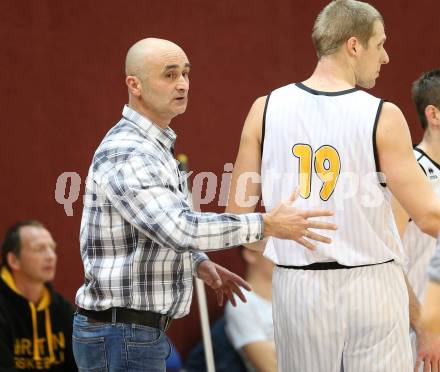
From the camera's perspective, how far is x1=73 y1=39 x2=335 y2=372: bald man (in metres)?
2.95

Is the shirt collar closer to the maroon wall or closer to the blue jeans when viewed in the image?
the blue jeans

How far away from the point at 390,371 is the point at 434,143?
3.96 ft

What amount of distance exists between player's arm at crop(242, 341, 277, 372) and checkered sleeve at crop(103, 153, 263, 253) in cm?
260

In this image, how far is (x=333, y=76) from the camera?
128 inches

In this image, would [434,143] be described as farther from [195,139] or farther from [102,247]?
[195,139]

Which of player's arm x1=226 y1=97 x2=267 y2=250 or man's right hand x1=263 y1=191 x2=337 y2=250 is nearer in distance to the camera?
man's right hand x1=263 y1=191 x2=337 y2=250

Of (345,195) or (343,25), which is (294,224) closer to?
(345,195)

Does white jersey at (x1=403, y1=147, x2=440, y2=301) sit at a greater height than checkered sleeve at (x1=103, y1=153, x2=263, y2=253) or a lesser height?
lesser

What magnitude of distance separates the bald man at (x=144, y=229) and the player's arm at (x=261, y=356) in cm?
231

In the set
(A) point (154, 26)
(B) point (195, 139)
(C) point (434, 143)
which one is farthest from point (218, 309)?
(C) point (434, 143)

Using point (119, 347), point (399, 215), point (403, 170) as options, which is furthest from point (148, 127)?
point (399, 215)

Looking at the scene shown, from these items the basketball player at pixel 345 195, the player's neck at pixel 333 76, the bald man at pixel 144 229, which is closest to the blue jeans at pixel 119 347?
the bald man at pixel 144 229

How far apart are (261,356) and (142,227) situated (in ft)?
8.74

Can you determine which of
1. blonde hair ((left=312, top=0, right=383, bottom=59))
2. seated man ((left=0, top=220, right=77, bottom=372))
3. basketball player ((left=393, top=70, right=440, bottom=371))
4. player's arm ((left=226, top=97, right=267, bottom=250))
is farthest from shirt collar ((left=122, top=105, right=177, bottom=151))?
seated man ((left=0, top=220, right=77, bottom=372))
